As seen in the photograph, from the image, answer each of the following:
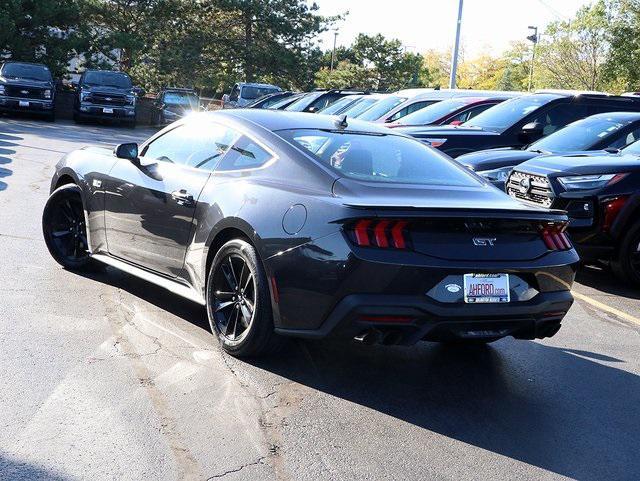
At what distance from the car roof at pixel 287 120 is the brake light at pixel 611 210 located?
293 cm

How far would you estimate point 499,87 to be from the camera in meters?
95.5

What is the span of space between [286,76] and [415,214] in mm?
48851

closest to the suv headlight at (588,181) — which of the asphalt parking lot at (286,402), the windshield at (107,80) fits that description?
the asphalt parking lot at (286,402)

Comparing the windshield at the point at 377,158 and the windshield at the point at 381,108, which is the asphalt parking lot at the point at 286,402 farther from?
the windshield at the point at 381,108

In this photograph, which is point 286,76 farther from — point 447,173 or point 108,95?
point 447,173

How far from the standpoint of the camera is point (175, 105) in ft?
108

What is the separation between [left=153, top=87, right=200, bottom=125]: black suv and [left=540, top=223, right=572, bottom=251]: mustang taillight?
28.3m

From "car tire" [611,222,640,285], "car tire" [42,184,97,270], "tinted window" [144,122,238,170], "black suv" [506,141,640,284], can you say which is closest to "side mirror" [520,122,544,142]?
"black suv" [506,141,640,284]

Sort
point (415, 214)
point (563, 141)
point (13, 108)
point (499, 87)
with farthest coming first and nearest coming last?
1. point (499, 87)
2. point (13, 108)
3. point (563, 141)
4. point (415, 214)

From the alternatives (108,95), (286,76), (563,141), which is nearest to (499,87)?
(286,76)

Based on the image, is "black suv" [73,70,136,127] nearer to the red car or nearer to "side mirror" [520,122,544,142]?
the red car

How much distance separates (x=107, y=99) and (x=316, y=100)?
30.5 ft

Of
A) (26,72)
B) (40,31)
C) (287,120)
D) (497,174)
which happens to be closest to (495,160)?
(497,174)

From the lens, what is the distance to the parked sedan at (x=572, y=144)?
9.97 m
